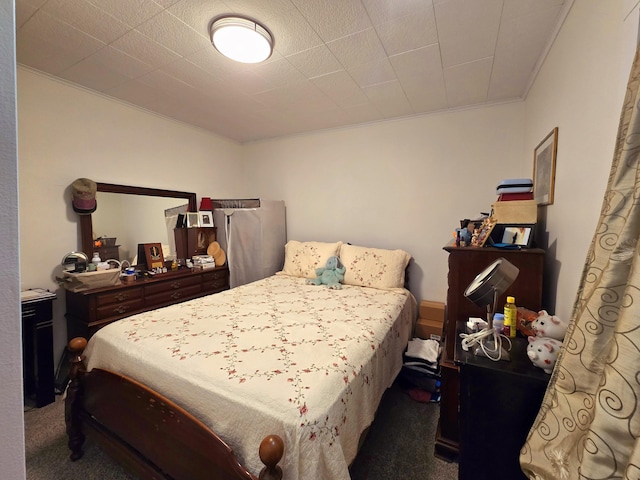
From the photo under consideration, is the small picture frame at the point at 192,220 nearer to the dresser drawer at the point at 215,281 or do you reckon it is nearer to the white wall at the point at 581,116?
the dresser drawer at the point at 215,281

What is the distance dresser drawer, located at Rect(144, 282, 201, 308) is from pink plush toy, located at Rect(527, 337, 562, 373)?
9.28 ft

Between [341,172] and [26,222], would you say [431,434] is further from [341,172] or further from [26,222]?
[26,222]

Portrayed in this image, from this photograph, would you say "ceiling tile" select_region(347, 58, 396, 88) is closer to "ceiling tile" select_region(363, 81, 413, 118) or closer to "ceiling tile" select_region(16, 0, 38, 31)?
"ceiling tile" select_region(363, 81, 413, 118)

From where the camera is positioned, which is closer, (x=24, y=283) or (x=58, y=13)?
(x=58, y=13)

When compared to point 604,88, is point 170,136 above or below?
above

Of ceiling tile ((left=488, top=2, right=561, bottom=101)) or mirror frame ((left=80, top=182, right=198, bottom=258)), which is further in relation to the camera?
mirror frame ((left=80, top=182, right=198, bottom=258))

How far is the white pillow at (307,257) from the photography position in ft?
10.2

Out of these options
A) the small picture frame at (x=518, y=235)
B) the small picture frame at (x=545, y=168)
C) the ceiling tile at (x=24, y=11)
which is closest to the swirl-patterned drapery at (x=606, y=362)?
the small picture frame at (x=518, y=235)

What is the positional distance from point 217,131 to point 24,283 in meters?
2.44

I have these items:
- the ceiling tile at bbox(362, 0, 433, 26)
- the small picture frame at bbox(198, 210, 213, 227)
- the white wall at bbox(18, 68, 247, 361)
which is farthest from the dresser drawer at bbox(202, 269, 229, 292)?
the ceiling tile at bbox(362, 0, 433, 26)

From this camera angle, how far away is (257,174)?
392cm

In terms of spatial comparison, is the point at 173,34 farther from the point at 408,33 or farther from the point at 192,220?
the point at 192,220

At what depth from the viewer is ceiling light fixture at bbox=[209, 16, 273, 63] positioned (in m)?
1.56

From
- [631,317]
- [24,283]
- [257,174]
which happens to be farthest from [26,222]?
[631,317]
